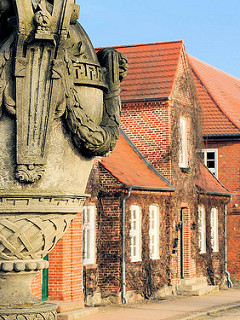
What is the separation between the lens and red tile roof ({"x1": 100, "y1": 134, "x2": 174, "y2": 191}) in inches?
708

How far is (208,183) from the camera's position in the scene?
2436 cm

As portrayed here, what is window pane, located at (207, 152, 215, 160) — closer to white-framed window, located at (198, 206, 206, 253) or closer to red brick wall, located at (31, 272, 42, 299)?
white-framed window, located at (198, 206, 206, 253)

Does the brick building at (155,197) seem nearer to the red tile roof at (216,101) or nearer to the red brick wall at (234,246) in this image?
the red brick wall at (234,246)

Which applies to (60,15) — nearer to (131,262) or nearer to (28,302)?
(28,302)

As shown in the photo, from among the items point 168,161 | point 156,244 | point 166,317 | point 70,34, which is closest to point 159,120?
point 168,161

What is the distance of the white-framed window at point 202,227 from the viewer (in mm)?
23309

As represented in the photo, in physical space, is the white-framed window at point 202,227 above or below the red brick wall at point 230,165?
below

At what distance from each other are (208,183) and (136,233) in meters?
6.26

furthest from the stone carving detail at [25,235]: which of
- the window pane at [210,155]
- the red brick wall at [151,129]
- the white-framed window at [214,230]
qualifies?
the window pane at [210,155]

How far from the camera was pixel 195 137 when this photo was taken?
887 inches

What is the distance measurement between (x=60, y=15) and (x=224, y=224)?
21.5 metres

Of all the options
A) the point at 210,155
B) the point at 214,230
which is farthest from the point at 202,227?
the point at 210,155

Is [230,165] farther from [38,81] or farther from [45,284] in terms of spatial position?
[38,81]

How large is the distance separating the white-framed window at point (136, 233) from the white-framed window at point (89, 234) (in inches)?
64.3
